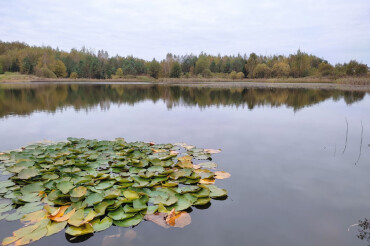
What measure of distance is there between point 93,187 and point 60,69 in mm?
61070

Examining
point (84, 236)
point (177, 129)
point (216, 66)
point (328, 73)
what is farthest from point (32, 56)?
point (84, 236)

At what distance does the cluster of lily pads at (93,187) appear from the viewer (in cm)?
269

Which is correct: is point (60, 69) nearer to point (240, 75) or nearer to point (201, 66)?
point (201, 66)

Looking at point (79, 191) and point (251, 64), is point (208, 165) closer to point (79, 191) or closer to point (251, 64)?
point (79, 191)

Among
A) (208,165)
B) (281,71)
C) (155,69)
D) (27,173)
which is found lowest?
(208,165)

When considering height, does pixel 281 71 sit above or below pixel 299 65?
below

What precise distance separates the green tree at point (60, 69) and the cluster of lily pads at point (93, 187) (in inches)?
2296

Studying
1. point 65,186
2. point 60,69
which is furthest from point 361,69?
point 60,69

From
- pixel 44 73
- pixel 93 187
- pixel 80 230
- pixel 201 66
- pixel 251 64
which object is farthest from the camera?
pixel 201 66

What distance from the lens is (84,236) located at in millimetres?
2557

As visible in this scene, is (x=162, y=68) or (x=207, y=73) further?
(x=162, y=68)

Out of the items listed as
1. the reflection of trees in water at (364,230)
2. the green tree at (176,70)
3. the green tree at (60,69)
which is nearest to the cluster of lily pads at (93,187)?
the reflection of trees in water at (364,230)

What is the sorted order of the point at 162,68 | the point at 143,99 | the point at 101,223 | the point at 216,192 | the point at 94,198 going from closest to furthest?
the point at 101,223, the point at 94,198, the point at 216,192, the point at 143,99, the point at 162,68

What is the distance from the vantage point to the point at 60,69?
57094 mm
